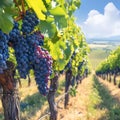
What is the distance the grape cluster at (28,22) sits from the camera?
348cm

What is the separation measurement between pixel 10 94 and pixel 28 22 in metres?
1.97

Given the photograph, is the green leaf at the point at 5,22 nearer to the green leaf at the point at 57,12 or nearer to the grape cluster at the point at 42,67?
the grape cluster at the point at 42,67

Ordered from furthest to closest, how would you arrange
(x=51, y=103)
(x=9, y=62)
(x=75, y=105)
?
(x=75, y=105) < (x=51, y=103) < (x=9, y=62)

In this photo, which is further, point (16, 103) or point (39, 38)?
point (16, 103)

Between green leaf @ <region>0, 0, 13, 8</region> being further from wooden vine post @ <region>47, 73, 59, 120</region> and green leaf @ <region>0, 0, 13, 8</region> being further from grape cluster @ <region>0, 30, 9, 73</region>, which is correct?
wooden vine post @ <region>47, 73, 59, 120</region>

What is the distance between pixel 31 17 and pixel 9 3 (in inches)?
40.3

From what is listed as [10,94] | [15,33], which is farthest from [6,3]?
[10,94]

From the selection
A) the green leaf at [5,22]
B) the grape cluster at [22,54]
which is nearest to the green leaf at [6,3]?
the green leaf at [5,22]

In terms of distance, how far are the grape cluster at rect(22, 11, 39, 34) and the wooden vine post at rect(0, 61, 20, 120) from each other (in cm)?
135

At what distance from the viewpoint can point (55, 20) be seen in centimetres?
390

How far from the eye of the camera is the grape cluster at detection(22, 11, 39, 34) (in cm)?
348

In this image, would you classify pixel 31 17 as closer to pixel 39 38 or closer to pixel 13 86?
pixel 39 38

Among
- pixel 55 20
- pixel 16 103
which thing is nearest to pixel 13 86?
pixel 16 103

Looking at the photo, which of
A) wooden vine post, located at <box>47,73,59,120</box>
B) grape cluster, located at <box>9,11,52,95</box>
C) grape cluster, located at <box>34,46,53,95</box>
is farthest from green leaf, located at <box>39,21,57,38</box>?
wooden vine post, located at <box>47,73,59,120</box>
